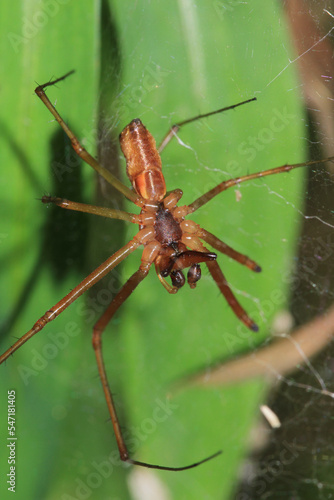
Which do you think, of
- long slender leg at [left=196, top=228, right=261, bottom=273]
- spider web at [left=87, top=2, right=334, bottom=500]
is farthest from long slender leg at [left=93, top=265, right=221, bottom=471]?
spider web at [left=87, top=2, right=334, bottom=500]

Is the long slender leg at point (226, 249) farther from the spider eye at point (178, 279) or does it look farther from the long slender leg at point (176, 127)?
the long slender leg at point (176, 127)

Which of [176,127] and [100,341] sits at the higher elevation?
[176,127]

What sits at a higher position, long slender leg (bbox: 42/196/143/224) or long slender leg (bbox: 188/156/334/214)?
long slender leg (bbox: 42/196/143/224)

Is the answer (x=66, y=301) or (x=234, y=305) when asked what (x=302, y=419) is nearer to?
(x=234, y=305)

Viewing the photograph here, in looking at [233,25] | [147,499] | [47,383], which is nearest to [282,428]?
[147,499]

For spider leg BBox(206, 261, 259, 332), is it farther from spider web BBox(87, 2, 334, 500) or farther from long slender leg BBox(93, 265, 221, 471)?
long slender leg BBox(93, 265, 221, 471)

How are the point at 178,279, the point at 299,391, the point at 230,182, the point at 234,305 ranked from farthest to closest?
the point at 299,391 < the point at 234,305 < the point at 230,182 < the point at 178,279

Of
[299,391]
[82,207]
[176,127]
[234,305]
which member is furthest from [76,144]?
[299,391]

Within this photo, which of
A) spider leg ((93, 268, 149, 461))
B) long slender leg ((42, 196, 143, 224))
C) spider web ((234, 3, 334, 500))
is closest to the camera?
long slender leg ((42, 196, 143, 224))
